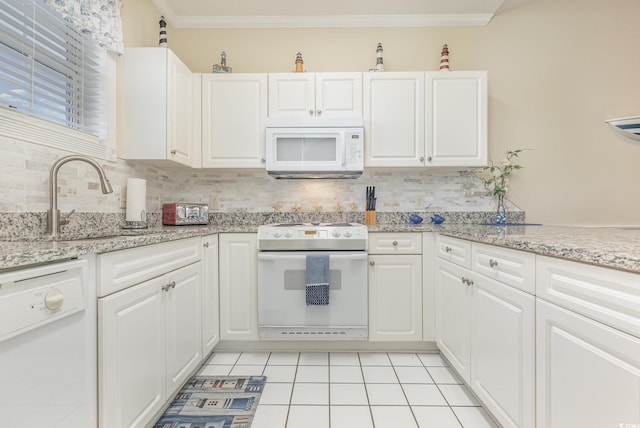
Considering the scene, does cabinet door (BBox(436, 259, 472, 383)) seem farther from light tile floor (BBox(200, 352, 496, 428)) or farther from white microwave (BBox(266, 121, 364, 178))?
white microwave (BBox(266, 121, 364, 178))

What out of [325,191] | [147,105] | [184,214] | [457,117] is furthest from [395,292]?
[147,105]

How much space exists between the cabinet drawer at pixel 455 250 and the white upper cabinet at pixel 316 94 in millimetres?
1186

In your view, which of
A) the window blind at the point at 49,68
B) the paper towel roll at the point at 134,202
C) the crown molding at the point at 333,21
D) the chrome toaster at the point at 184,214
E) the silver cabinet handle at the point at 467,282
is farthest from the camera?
the crown molding at the point at 333,21

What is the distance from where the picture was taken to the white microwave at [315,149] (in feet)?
7.82

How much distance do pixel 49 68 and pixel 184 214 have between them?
115 centimetres

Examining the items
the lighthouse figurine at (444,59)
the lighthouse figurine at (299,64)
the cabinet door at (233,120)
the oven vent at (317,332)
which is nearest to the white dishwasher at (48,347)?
the oven vent at (317,332)

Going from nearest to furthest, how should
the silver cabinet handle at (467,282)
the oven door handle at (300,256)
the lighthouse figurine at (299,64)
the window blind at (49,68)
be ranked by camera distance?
the window blind at (49,68) → the silver cabinet handle at (467,282) → the oven door handle at (300,256) → the lighthouse figurine at (299,64)

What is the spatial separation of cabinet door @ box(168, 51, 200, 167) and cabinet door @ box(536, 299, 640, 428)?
2276 mm

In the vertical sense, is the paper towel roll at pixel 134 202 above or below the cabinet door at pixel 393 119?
below

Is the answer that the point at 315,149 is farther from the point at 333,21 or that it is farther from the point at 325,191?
the point at 333,21

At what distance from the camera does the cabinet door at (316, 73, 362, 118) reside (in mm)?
2469

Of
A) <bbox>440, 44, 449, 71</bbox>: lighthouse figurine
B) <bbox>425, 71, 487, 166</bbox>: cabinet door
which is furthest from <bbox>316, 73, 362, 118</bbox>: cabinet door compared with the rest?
<bbox>440, 44, 449, 71</bbox>: lighthouse figurine

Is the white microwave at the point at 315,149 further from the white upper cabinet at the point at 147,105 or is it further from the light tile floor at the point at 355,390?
the light tile floor at the point at 355,390

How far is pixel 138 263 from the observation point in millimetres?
1284
